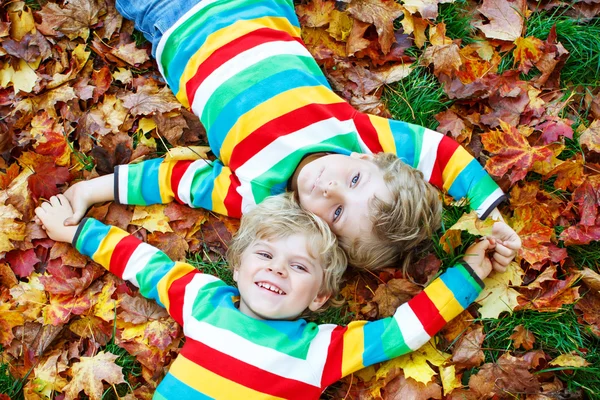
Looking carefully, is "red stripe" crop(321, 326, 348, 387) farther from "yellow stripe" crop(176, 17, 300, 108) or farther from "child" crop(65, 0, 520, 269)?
"yellow stripe" crop(176, 17, 300, 108)

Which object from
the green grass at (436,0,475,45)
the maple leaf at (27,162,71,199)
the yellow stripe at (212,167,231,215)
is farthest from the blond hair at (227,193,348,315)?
the green grass at (436,0,475,45)

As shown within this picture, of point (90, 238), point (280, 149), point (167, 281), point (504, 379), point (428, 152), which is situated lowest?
point (504, 379)

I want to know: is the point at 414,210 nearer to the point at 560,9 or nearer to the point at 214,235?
the point at 214,235

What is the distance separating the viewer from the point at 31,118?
3.18 m

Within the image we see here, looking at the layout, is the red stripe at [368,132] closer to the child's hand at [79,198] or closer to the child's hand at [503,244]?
the child's hand at [503,244]

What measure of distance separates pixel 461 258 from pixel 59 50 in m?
2.50

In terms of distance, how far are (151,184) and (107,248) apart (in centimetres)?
40

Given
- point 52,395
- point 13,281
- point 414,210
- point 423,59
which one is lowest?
point 52,395

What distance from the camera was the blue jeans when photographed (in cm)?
304

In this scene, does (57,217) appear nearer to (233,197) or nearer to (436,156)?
(233,197)

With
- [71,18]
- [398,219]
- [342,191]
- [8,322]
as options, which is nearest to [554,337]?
[398,219]

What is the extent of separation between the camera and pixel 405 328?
262cm

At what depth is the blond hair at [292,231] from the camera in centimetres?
258

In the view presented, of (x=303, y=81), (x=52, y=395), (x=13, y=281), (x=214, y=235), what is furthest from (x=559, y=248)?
(x=13, y=281)
